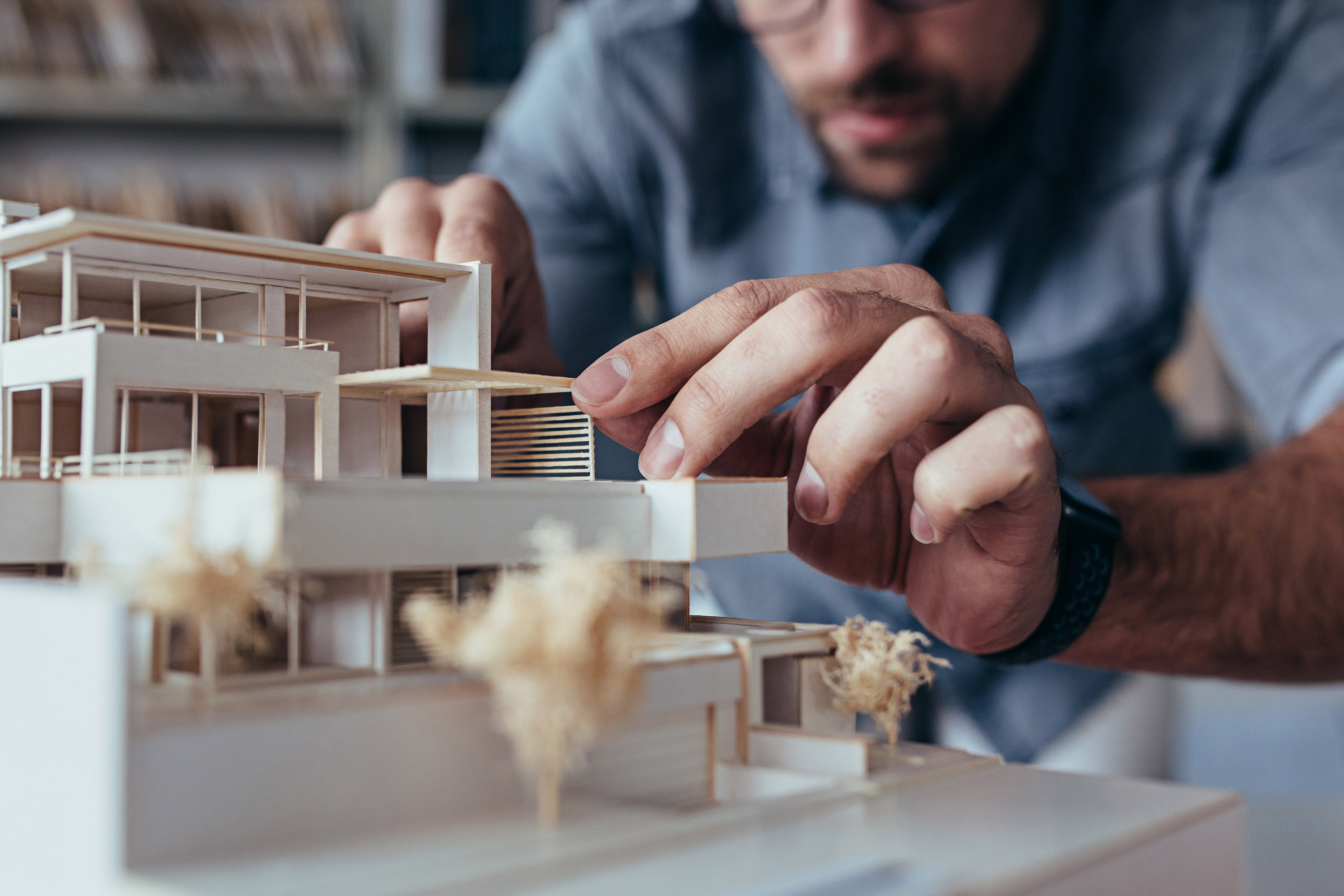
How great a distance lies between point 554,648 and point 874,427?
661 millimetres

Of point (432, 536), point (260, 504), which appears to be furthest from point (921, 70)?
point (260, 504)

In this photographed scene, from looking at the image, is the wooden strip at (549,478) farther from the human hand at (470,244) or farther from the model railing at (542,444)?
the human hand at (470,244)

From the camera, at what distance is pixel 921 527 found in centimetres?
197

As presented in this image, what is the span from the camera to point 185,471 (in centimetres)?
189

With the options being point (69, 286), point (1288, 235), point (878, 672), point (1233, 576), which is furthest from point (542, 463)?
point (1288, 235)

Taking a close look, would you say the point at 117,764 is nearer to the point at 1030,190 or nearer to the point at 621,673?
the point at 621,673

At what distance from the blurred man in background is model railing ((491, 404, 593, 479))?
295mm

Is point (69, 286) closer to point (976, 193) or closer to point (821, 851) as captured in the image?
point (821, 851)

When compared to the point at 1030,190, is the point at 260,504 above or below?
below

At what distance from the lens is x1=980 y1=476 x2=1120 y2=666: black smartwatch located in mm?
2273

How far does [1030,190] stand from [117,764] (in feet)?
10.3

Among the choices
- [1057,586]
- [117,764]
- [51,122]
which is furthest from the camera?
[51,122]

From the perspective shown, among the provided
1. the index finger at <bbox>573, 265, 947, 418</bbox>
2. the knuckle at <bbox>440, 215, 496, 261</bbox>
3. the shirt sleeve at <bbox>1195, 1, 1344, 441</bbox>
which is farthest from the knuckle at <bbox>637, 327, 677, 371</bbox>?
the shirt sleeve at <bbox>1195, 1, 1344, 441</bbox>

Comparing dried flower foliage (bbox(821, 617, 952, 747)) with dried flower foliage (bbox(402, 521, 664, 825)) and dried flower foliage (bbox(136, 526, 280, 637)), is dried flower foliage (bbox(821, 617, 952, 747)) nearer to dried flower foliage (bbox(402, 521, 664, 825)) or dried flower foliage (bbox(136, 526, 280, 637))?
dried flower foliage (bbox(402, 521, 664, 825))
